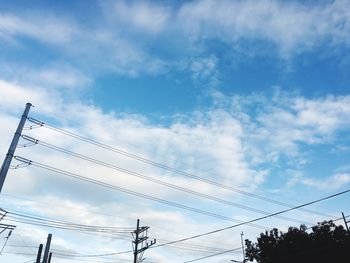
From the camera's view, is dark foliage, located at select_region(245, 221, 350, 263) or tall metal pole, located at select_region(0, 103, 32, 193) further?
dark foliage, located at select_region(245, 221, 350, 263)

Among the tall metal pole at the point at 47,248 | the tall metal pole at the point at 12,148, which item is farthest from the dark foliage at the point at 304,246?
the tall metal pole at the point at 12,148

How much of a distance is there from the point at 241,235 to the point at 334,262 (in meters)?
19.1

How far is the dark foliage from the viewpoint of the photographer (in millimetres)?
33031

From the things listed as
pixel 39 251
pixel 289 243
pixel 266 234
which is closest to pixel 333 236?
pixel 289 243

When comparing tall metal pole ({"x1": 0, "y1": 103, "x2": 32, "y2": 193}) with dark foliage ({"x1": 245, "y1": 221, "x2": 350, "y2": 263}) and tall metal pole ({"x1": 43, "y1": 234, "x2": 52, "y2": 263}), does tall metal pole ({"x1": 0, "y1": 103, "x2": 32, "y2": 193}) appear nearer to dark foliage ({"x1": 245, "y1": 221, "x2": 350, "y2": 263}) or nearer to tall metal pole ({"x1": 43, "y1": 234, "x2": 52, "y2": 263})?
tall metal pole ({"x1": 43, "y1": 234, "x2": 52, "y2": 263})

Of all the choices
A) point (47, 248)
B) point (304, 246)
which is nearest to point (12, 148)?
point (47, 248)

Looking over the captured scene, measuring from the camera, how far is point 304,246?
115 feet

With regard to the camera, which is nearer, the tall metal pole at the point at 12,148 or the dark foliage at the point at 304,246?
the tall metal pole at the point at 12,148

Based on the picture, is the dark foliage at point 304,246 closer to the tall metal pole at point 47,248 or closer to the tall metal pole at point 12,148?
the tall metal pole at point 47,248

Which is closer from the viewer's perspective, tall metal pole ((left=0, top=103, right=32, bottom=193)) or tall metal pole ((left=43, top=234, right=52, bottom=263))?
tall metal pole ((left=0, top=103, right=32, bottom=193))

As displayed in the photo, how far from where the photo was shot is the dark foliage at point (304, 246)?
33.0 meters

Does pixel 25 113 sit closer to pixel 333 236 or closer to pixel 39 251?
pixel 39 251

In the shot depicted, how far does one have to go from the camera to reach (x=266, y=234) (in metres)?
38.4

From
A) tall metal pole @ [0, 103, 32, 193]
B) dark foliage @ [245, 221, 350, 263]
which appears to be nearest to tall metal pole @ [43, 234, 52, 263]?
tall metal pole @ [0, 103, 32, 193]
